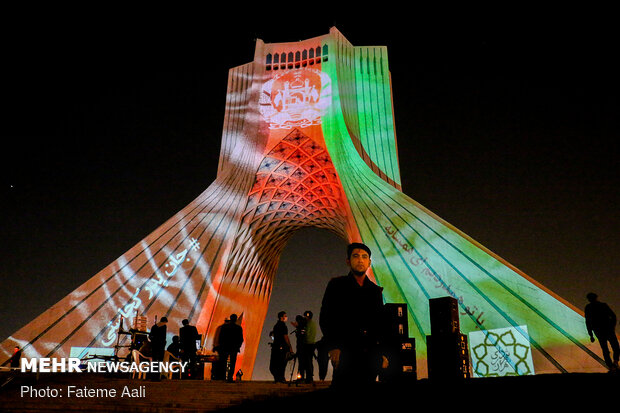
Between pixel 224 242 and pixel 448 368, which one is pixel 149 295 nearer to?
pixel 224 242

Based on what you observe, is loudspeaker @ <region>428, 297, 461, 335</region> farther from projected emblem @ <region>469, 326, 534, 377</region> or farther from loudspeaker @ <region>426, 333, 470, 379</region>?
projected emblem @ <region>469, 326, 534, 377</region>

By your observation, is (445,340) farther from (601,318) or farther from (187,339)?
(187,339)

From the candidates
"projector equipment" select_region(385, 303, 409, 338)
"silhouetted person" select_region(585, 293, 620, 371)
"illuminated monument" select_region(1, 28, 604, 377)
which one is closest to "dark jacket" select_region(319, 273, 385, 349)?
"projector equipment" select_region(385, 303, 409, 338)

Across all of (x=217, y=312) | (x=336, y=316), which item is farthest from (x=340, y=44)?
(x=336, y=316)

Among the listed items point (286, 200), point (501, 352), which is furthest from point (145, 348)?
point (286, 200)

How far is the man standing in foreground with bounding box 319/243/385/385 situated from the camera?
266 centimetres

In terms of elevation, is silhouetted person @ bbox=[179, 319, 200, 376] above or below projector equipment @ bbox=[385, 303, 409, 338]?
below

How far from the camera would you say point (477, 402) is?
267 cm

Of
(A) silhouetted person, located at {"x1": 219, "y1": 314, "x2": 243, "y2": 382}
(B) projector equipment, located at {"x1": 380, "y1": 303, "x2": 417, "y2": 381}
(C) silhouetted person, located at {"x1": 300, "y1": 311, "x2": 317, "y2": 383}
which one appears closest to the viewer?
(B) projector equipment, located at {"x1": 380, "y1": 303, "x2": 417, "y2": 381}

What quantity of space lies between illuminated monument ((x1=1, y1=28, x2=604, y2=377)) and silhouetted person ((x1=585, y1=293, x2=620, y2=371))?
5.33ft

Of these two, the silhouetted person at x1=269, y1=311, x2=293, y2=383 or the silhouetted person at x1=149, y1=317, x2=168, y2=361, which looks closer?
the silhouetted person at x1=149, y1=317, x2=168, y2=361

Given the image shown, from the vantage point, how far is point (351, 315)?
9.00 feet

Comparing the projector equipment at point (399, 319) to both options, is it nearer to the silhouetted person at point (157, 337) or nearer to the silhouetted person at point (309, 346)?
the silhouetted person at point (309, 346)

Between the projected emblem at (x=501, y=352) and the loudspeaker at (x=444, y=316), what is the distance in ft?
14.4
